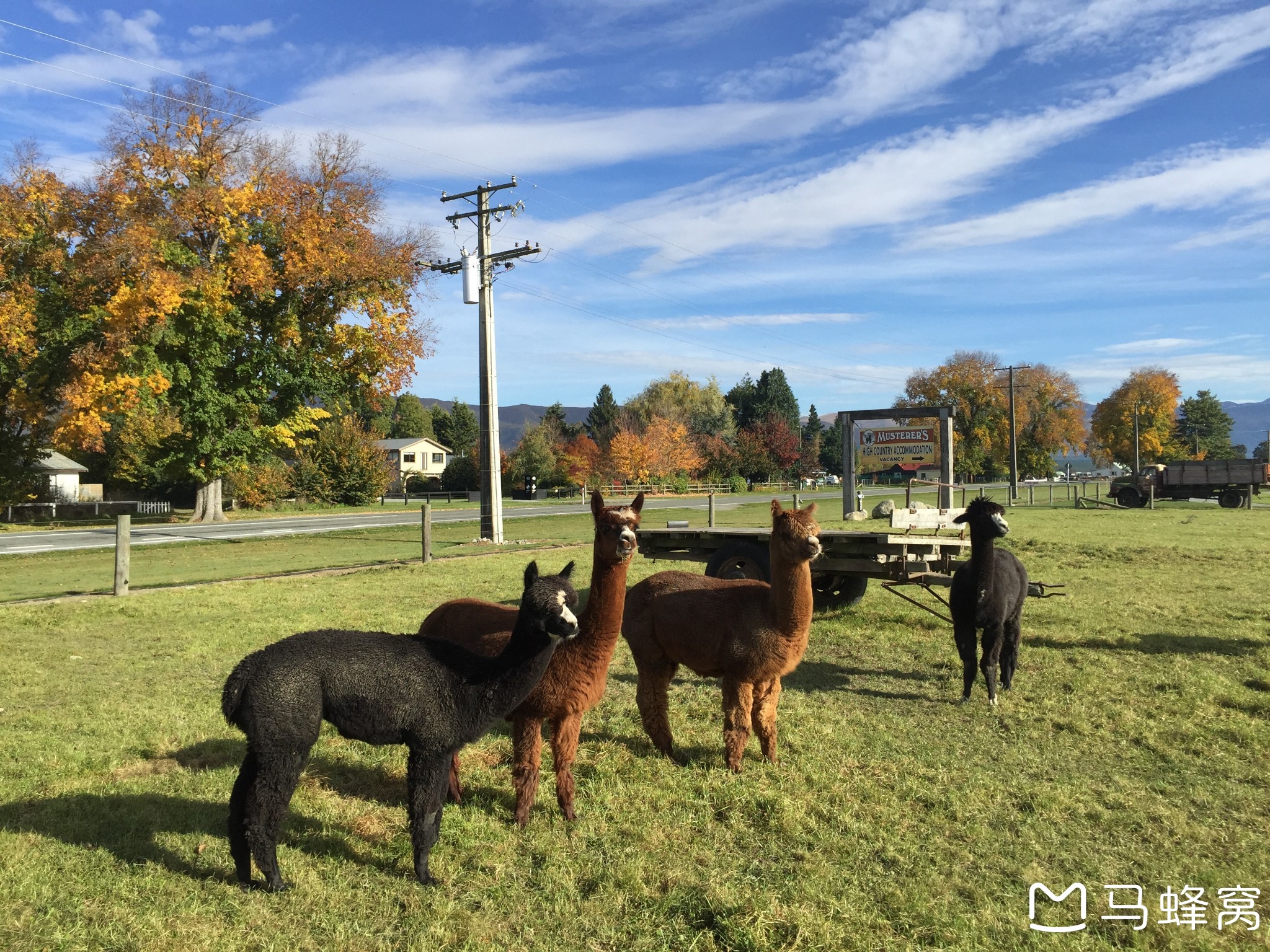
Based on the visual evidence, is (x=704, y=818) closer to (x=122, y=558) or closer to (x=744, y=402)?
(x=122, y=558)

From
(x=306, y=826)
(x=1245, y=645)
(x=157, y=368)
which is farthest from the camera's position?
(x=157, y=368)

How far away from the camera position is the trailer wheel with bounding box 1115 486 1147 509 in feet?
125

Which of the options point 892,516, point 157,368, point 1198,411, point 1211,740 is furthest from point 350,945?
point 1198,411

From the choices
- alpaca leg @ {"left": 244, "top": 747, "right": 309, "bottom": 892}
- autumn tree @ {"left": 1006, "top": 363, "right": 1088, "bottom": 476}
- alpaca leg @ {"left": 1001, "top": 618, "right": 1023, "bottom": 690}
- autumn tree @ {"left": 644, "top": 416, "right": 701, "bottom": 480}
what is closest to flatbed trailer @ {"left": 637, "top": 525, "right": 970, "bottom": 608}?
alpaca leg @ {"left": 1001, "top": 618, "right": 1023, "bottom": 690}

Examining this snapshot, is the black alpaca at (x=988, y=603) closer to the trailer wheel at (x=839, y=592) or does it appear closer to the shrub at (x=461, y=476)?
the trailer wheel at (x=839, y=592)

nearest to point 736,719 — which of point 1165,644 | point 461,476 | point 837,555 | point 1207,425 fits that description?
point 837,555

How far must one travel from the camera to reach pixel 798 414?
93.6 metres

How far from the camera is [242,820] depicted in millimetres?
4141

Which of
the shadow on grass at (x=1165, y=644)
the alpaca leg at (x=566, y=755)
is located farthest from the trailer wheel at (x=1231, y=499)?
the alpaca leg at (x=566, y=755)

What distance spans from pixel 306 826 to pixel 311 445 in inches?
1842

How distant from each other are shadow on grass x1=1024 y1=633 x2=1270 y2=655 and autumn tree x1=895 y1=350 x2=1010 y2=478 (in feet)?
234

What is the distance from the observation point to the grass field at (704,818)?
12.5ft

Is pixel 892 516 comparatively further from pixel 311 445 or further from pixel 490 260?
pixel 311 445

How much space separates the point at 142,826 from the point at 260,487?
1692 inches
